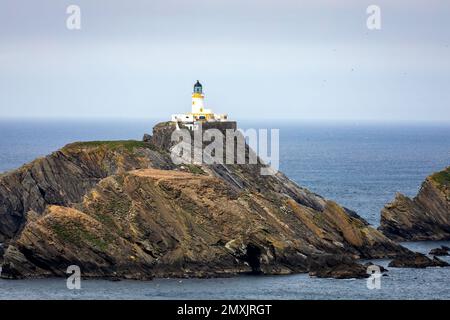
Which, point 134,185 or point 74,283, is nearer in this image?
point 74,283

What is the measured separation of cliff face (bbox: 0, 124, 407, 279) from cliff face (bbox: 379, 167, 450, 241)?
11.4 m

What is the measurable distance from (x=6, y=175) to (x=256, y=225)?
35.5 meters

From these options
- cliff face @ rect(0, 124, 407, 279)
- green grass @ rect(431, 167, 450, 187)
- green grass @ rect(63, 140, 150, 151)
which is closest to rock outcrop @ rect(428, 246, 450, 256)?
cliff face @ rect(0, 124, 407, 279)

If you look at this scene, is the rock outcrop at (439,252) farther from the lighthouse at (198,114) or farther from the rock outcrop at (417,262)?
the lighthouse at (198,114)

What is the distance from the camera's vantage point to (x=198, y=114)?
154 metres

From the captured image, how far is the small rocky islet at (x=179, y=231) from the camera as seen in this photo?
11425cm

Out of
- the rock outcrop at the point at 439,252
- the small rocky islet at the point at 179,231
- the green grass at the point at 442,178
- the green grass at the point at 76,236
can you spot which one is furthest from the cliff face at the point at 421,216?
the green grass at the point at 76,236

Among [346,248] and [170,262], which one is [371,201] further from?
[170,262]

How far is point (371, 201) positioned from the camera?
178 meters

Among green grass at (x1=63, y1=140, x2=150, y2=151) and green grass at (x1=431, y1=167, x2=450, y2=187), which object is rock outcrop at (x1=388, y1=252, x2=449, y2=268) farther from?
green grass at (x1=63, y1=140, x2=150, y2=151)

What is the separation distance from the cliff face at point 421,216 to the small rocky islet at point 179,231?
6850mm

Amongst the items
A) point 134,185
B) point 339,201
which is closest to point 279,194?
point 134,185

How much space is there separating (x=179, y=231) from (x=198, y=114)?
37086mm

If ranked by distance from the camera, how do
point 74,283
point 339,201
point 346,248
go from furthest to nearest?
point 339,201 → point 346,248 → point 74,283
